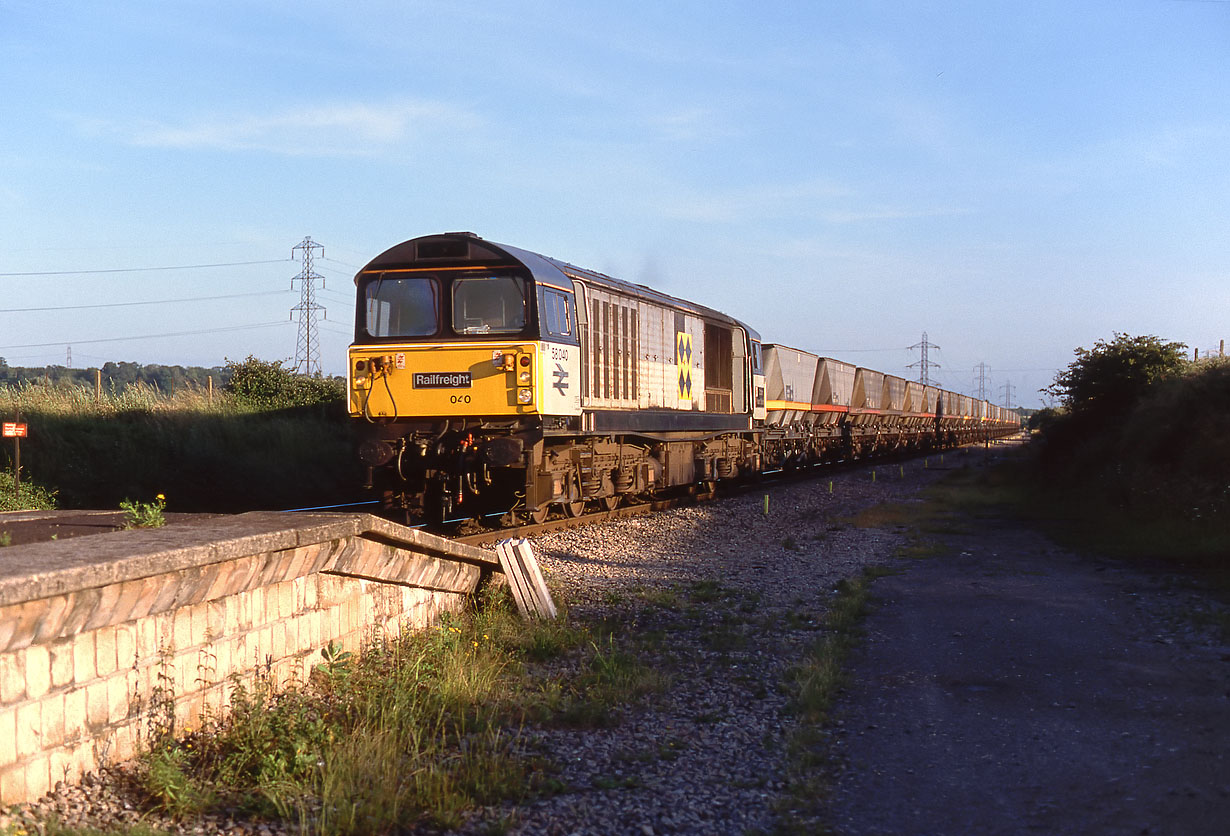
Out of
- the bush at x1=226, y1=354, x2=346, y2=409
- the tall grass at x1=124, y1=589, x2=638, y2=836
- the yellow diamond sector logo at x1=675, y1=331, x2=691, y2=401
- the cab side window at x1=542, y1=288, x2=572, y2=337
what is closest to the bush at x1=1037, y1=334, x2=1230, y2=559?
the yellow diamond sector logo at x1=675, y1=331, x2=691, y2=401

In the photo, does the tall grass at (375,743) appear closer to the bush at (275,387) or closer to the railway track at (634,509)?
the railway track at (634,509)

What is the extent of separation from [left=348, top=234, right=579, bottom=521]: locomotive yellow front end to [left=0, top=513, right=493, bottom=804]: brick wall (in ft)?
21.1

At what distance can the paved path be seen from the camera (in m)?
4.82

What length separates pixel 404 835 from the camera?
14.4ft

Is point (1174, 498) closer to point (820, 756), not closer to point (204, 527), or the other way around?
point (820, 756)

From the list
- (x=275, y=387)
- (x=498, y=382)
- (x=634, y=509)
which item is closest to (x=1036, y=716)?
(x=498, y=382)

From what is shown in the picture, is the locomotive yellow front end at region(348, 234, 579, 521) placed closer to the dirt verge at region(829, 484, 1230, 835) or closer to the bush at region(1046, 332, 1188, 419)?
the dirt verge at region(829, 484, 1230, 835)

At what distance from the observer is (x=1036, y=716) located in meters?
6.30

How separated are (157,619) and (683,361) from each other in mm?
15510

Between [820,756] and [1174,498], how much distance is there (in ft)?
43.6

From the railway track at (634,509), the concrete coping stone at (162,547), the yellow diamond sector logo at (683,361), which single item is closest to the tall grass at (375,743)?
the concrete coping stone at (162,547)

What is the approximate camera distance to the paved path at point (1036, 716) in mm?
4820

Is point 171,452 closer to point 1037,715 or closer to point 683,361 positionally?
point 683,361

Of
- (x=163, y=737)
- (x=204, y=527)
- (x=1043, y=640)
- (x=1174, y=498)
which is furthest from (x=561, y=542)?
(x=1174, y=498)
